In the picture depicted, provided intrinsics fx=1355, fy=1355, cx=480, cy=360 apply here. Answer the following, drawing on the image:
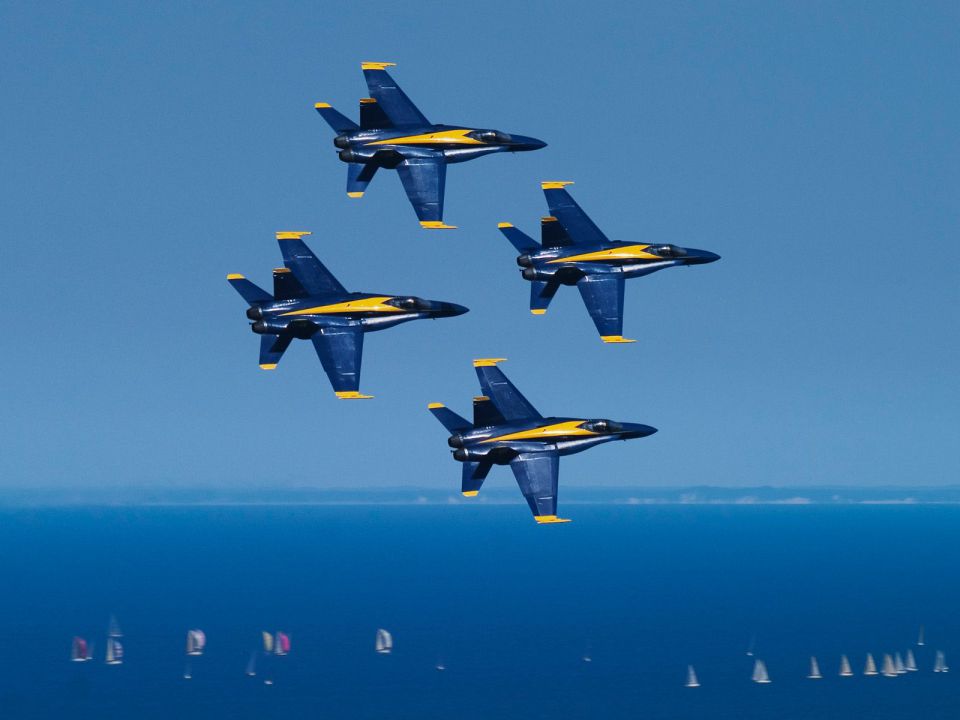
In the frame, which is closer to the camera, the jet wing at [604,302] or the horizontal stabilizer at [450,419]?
the horizontal stabilizer at [450,419]

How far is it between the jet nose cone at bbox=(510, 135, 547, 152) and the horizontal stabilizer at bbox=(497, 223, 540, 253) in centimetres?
650

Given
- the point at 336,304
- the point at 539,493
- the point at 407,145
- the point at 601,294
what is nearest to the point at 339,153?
the point at 407,145

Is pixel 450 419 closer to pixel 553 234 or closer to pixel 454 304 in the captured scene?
pixel 454 304

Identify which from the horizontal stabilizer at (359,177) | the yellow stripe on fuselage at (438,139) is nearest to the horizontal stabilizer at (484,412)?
the horizontal stabilizer at (359,177)

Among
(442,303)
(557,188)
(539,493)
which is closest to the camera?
(539,493)

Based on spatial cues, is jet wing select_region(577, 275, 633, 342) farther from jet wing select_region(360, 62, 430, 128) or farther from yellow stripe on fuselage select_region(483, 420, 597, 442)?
jet wing select_region(360, 62, 430, 128)

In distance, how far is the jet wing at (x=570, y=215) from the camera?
363ft

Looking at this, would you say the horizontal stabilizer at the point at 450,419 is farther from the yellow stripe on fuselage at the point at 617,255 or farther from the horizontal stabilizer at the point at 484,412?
the yellow stripe on fuselage at the point at 617,255

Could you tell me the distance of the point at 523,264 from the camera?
106062 millimetres

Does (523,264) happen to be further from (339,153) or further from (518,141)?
(339,153)

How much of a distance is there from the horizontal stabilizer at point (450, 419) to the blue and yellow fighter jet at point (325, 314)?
5.81 meters

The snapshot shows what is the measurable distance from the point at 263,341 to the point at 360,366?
25.4 feet

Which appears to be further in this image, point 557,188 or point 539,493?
point 557,188

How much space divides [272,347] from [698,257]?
35.4 metres
